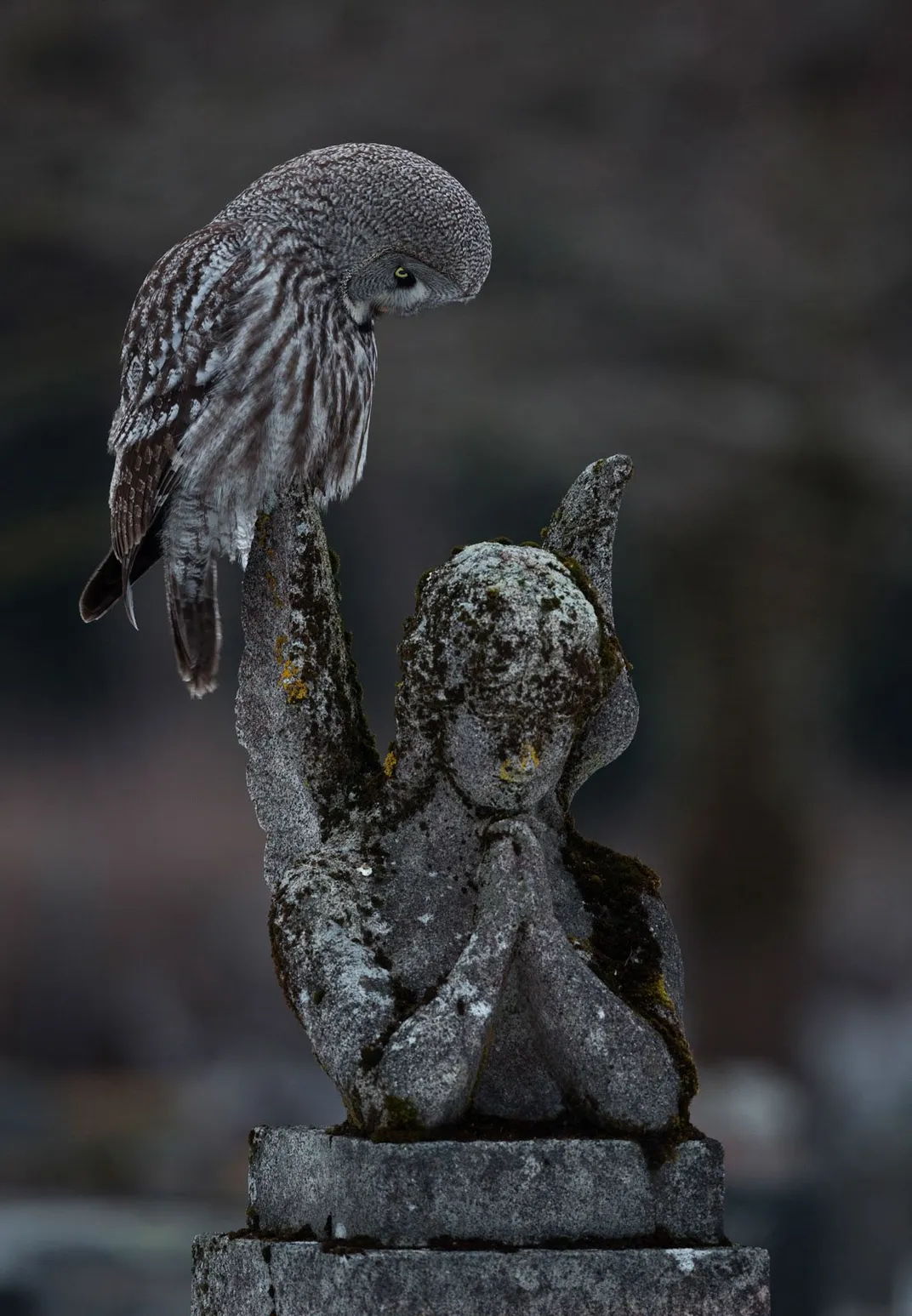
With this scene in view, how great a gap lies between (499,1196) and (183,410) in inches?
83.8

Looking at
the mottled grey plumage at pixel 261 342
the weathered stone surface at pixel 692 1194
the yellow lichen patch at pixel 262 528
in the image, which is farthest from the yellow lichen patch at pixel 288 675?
the weathered stone surface at pixel 692 1194

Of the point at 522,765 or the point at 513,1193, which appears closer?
the point at 513,1193

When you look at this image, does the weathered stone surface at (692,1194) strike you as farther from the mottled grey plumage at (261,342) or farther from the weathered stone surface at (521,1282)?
the mottled grey plumage at (261,342)

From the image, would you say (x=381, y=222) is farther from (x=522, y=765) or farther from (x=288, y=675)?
(x=522, y=765)

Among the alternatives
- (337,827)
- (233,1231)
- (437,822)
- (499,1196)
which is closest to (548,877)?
(437,822)

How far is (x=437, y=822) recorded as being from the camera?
3117 millimetres

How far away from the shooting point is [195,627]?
381 cm

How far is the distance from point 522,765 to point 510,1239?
92 cm

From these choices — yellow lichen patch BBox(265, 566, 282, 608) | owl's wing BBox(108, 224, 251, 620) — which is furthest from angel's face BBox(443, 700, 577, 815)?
owl's wing BBox(108, 224, 251, 620)

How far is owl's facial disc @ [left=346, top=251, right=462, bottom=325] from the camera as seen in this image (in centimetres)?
368

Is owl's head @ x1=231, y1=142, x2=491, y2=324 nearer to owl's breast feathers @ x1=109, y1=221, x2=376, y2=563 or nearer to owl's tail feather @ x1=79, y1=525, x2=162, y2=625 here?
owl's breast feathers @ x1=109, y1=221, x2=376, y2=563

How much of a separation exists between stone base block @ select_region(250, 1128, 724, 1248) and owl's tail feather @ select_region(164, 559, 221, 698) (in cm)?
141

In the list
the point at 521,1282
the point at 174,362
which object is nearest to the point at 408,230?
the point at 174,362

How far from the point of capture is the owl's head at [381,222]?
3.58 m
